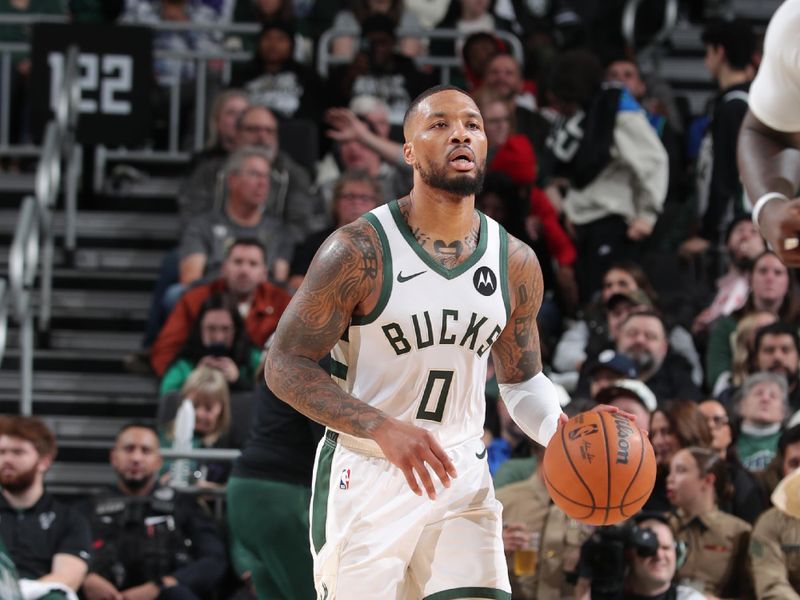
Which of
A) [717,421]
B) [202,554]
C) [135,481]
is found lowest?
[202,554]

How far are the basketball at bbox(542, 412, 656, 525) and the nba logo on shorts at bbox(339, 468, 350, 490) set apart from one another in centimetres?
65

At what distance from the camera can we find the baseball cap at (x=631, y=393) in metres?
8.95

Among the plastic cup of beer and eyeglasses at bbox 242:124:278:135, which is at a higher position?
eyeglasses at bbox 242:124:278:135

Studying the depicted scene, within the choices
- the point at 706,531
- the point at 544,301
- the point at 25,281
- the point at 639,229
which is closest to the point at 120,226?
the point at 25,281

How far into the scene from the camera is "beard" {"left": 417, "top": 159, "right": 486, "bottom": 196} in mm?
5531

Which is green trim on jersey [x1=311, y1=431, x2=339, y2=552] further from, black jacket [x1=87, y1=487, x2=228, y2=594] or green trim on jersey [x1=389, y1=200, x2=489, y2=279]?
black jacket [x1=87, y1=487, x2=228, y2=594]

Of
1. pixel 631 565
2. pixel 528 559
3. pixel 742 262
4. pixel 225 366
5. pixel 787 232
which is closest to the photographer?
pixel 787 232

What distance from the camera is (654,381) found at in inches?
405

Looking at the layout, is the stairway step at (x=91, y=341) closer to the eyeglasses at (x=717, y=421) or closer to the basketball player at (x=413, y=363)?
the eyeglasses at (x=717, y=421)

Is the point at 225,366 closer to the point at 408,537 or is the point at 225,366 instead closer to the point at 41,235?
the point at 41,235

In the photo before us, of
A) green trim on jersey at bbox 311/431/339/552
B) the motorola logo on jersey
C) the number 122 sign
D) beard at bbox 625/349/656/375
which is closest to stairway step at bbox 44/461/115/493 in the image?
the number 122 sign

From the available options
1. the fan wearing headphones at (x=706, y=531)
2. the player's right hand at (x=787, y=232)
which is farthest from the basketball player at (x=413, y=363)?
the fan wearing headphones at (x=706, y=531)

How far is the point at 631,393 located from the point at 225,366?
2.66 meters

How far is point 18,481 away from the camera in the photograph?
8.96 metres
